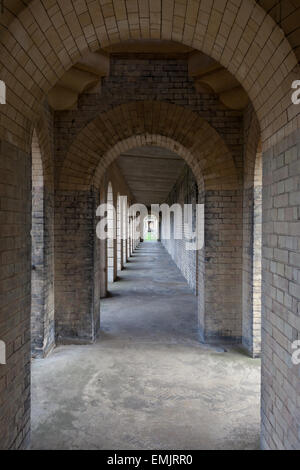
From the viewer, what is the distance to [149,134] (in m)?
6.47

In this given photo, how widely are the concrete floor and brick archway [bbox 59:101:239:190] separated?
3.11 metres

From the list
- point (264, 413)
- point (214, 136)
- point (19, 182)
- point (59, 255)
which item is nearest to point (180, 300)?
point (59, 255)

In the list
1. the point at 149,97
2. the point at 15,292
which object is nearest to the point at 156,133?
the point at 149,97

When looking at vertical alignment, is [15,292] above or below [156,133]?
below

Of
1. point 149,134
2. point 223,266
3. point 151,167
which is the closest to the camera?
point 223,266

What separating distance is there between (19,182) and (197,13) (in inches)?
87.8

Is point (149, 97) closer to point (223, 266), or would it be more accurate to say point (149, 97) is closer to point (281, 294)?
point (223, 266)

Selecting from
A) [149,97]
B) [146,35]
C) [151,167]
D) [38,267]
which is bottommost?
[38,267]

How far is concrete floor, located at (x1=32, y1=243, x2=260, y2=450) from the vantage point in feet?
11.8

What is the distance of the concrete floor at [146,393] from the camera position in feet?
11.8

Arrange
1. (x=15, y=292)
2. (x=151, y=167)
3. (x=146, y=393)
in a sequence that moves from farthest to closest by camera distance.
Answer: (x=151, y=167) < (x=146, y=393) < (x=15, y=292)

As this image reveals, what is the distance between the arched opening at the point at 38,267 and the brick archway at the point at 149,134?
24.7 inches

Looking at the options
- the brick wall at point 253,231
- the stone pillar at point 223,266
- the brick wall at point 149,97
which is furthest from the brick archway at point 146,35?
the stone pillar at point 223,266

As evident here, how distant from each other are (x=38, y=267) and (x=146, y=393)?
2732 millimetres
